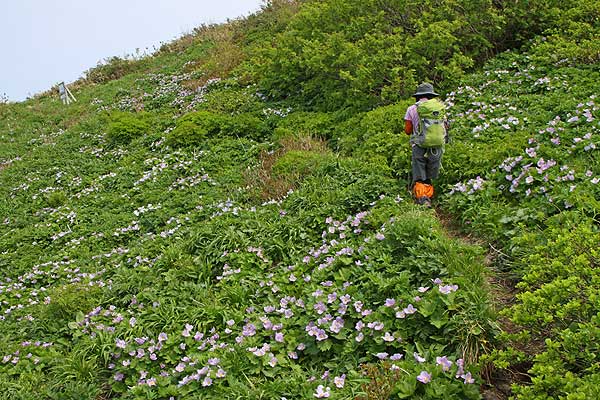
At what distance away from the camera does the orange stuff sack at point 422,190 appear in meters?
5.58

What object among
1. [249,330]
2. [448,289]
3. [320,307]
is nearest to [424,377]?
[448,289]

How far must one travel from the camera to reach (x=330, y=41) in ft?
31.4

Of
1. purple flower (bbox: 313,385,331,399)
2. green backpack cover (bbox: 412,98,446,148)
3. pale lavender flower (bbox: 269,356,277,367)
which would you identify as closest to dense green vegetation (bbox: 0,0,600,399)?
pale lavender flower (bbox: 269,356,277,367)

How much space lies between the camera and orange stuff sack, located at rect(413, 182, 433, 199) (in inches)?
220

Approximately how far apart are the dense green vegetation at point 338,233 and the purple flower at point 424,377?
7 cm

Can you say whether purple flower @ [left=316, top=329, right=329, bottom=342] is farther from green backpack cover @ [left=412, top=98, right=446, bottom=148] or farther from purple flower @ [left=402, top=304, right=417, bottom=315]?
green backpack cover @ [left=412, top=98, right=446, bottom=148]

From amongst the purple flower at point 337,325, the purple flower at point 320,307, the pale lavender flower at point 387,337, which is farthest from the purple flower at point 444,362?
the purple flower at point 320,307

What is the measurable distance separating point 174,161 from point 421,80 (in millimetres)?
4994

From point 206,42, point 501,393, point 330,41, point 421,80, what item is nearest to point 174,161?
point 330,41

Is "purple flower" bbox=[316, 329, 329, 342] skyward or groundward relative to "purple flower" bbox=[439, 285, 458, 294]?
groundward

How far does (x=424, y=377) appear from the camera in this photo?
2.92m

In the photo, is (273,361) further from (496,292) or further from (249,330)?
(496,292)

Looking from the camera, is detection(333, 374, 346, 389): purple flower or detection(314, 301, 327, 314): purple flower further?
detection(314, 301, 327, 314): purple flower

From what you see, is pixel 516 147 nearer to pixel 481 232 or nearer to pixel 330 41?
pixel 481 232
